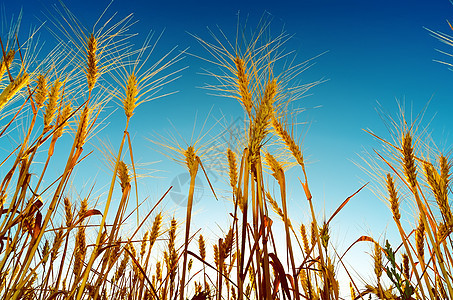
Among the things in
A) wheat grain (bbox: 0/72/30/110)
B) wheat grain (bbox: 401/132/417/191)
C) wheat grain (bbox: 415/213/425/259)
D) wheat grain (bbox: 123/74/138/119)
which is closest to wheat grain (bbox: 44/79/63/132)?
wheat grain (bbox: 0/72/30/110)

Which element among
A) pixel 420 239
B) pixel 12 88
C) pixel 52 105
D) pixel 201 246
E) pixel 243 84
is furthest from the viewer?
pixel 201 246

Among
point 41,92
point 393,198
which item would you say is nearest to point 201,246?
point 393,198

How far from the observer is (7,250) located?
5.41 ft

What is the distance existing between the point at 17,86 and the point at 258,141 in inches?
56.0

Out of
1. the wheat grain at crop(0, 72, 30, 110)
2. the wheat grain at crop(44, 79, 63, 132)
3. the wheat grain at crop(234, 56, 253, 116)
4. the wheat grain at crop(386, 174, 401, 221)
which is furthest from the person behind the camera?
the wheat grain at crop(386, 174, 401, 221)

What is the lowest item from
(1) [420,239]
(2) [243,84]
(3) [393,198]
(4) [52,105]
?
(1) [420,239]

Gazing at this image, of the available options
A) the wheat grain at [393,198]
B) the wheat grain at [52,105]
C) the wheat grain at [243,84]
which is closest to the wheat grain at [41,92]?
the wheat grain at [52,105]

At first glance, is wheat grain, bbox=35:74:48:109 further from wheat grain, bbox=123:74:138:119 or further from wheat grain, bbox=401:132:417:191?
wheat grain, bbox=401:132:417:191

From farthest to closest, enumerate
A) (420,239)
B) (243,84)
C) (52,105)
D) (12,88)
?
(420,239)
(243,84)
(52,105)
(12,88)

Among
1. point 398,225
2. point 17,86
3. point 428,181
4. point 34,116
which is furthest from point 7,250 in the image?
point 428,181

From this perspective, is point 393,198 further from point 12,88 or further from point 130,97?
point 12,88

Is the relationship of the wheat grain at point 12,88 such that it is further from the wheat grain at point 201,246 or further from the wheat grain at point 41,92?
the wheat grain at point 201,246

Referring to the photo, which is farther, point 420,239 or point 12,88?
point 420,239

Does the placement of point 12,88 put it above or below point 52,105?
below
